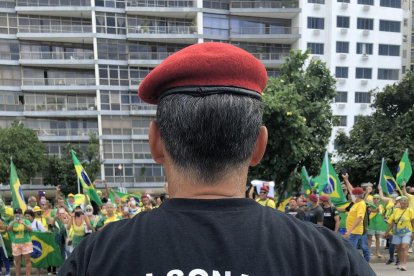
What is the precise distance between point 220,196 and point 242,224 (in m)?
0.10

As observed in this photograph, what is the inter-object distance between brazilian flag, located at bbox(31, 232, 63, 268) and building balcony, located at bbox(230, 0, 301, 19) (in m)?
25.4

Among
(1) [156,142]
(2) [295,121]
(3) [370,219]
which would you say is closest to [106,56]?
(2) [295,121]

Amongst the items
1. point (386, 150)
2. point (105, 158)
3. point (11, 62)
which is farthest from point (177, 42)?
point (386, 150)

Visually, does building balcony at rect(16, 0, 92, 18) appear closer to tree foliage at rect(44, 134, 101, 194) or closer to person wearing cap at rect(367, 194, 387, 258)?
tree foliage at rect(44, 134, 101, 194)

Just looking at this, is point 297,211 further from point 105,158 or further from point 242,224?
point 105,158

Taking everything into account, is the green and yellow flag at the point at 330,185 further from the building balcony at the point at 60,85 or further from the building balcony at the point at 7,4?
the building balcony at the point at 7,4

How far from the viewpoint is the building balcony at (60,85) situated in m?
27.0

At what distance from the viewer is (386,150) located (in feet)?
60.8

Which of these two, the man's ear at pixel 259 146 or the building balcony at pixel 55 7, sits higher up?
the building balcony at pixel 55 7

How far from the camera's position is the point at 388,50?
105 feet

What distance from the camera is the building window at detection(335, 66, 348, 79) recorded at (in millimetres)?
30906

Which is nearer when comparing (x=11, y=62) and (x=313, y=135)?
(x=313, y=135)

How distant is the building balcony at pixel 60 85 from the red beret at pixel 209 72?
28074 millimetres

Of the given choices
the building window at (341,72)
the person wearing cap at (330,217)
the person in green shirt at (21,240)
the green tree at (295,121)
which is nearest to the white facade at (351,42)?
the building window at (341,72)
